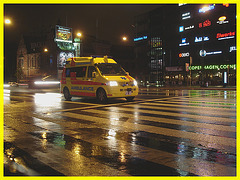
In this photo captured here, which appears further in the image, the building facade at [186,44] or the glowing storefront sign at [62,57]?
the glowing storefront sign at [62,57]

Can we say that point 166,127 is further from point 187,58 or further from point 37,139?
point 187,58

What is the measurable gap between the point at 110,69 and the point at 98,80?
112 cm

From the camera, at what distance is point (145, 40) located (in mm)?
75000

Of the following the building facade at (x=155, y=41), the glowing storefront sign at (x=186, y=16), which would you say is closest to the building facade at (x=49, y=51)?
the building facade at (x=155, y=41)

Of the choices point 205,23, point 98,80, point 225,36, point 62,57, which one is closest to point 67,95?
point 98,80

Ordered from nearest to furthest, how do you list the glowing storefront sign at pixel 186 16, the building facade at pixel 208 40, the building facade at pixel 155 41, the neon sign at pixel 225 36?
the building facade at pixel 208 40 < the neon sign at pixel 225 36 < the glowing storefront sign at pixel 186 16 < the building facade at pixel 155 41

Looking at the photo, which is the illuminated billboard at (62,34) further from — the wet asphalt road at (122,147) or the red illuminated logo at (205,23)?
the wet asphalt road at (122,147)

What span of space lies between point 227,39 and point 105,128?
51.9m

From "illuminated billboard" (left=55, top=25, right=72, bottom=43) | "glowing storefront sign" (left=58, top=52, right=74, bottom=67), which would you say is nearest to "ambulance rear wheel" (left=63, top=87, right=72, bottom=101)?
"illuminated billboard" (left=55, top=25, right=72, bottom=43)

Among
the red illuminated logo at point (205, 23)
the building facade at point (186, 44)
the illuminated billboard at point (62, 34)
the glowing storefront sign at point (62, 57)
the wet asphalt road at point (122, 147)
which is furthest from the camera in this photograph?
the glowing storefront sign at point (62, 57)

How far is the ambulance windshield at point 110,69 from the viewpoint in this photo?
45.3ft

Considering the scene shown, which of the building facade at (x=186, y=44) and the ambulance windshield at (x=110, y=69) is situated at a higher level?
the building facade at (x=186, y=44)

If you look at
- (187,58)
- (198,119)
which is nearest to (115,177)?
(198,119)

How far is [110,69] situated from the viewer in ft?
46.4
